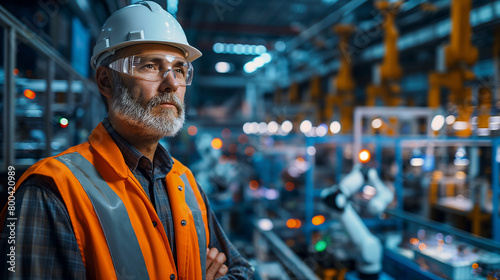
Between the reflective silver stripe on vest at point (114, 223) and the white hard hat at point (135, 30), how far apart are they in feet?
1.64

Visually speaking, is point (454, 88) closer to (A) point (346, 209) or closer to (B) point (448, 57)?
(B) point (448, 57)

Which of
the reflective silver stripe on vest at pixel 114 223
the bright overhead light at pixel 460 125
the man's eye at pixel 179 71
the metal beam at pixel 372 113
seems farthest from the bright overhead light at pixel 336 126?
the reflective silver stripe on vest at pixel 114 223

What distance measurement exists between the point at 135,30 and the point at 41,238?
2.81ft

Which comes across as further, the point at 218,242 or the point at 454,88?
the point at 454,88

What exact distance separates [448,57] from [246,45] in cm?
359

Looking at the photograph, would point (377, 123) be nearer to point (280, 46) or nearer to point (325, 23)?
point (325, 23)

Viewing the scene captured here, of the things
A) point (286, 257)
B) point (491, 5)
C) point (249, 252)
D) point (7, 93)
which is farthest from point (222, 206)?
point (491, 5)

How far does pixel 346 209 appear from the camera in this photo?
3613 millimetres

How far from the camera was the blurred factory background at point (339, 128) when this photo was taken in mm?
2871

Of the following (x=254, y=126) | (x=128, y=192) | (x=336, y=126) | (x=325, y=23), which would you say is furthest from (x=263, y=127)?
(x=128, y=192)

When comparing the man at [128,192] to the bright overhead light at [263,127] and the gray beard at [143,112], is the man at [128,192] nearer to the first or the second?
the gray beard at [143,112]

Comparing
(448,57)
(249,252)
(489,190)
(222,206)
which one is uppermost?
(448,57)

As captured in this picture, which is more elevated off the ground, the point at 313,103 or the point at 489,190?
the point at 313,103

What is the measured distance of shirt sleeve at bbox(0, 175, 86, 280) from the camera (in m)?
0.94
